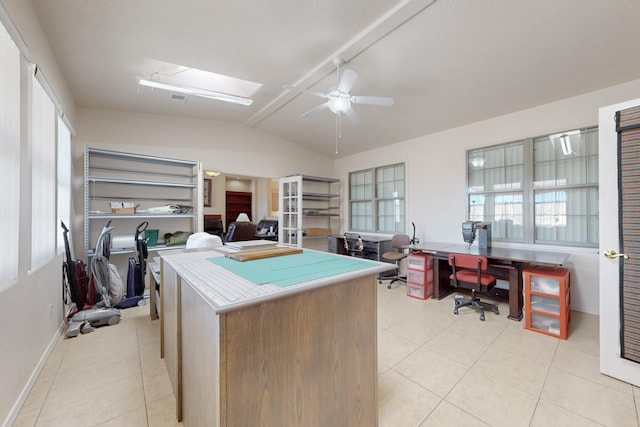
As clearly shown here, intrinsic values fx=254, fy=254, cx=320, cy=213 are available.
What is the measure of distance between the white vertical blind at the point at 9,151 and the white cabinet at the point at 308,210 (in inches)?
155

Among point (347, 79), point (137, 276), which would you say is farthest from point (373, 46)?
point (137, 276)

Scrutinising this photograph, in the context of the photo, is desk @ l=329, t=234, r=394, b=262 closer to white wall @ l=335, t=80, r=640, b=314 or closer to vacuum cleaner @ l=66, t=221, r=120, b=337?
white wall @ l=335, t=80, r=640, b=314

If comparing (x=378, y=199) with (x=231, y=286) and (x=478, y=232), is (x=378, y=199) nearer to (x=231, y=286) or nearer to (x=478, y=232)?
(x=478, y=232)

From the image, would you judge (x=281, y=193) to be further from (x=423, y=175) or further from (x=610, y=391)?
(x=610, y=391)

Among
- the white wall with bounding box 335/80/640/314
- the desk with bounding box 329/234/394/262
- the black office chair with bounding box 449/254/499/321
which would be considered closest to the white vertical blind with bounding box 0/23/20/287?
the black office chair with bounding box 449/254/499/321

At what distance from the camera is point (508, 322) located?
2.90m

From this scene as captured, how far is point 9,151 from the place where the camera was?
157 cm

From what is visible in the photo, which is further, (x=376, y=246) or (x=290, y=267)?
(x=376, y=246)

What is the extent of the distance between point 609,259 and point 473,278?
4.37ft

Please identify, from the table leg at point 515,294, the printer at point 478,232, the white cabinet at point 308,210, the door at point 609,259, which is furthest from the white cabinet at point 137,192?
the door at point 609,259

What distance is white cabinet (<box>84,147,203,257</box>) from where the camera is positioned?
11.9 feet

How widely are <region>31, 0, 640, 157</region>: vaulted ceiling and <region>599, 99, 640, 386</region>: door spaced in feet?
3.16

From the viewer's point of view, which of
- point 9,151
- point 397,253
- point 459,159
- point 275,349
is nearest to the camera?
point 275,349

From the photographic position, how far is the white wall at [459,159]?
304 cm
